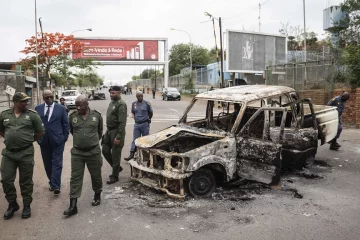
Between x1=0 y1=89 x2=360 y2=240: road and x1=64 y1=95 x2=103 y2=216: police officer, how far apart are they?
42 cm

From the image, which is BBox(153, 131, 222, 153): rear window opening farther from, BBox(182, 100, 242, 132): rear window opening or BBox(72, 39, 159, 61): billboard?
BBox(72, 39, 159, 61): billboard

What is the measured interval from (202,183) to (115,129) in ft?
6.19

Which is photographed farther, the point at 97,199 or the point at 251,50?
the point at 251,50

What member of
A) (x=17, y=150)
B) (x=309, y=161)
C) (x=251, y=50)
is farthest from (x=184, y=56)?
(x=17, y=150)

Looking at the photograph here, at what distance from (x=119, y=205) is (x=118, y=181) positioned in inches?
50.8

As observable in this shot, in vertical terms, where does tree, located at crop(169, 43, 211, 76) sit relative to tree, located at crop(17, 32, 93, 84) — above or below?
above

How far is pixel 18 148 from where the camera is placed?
479 centimetres

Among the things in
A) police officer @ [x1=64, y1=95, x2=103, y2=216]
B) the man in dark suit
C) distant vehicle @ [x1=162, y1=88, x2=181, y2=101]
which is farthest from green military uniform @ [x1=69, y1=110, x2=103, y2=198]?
distant vehicle @ [x1=162, y1=88, x2=181, y2=101]

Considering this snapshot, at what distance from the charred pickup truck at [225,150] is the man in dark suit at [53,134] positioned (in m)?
1.20

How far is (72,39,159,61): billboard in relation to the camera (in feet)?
152

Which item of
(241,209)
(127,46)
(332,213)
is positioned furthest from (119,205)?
(127,46)

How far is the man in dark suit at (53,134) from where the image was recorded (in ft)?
18.6

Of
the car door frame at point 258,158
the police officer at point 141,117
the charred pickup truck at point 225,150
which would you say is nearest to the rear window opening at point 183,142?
the charred pickup truck at point 225,150

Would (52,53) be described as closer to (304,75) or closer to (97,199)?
(304,75)
